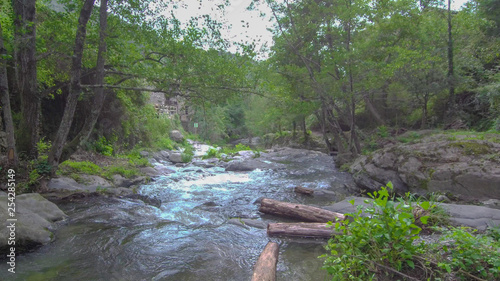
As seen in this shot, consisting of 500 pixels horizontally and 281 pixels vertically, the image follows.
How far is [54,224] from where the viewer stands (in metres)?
5.25

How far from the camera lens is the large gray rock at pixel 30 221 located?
4164 mm

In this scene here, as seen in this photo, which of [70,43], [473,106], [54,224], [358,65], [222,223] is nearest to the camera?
[54,224]

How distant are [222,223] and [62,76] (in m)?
9.44

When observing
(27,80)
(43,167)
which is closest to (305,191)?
(43,167)

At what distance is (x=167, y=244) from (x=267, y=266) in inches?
81.6

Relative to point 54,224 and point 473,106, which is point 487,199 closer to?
point 54,224

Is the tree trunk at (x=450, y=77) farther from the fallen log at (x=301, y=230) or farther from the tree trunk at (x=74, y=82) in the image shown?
the tree trunk at (x=74, y=82)

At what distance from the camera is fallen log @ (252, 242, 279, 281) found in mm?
3445

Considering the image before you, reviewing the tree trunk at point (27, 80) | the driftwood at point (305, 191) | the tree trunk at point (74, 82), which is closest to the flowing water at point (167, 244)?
the driftwood at point (305, 191)

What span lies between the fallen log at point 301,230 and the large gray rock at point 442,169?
403 centimetres

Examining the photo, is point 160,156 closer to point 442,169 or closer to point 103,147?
point 103,147

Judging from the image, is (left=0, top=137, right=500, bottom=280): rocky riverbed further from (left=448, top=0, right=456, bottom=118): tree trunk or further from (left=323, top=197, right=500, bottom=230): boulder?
(left=448, top=0, right=456, bottom=118): tree trunk

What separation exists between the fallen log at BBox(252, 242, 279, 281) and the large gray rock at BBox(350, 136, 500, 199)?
534 cm

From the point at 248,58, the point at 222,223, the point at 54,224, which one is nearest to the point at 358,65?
the point at 248,58
